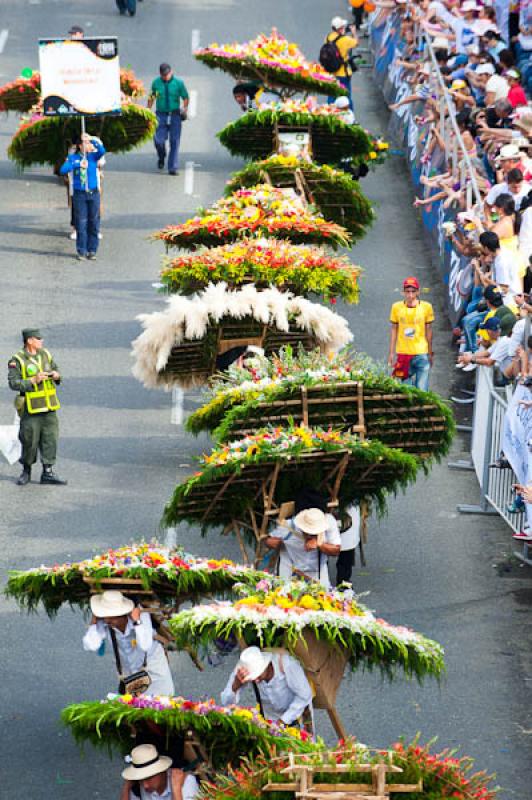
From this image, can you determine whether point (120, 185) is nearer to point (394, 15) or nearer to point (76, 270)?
point (76, 270)

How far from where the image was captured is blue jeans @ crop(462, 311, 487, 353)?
66.4 feet

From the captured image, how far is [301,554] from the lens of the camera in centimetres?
1441

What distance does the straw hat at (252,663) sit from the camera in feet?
37.4

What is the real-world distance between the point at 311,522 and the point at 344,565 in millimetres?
2149

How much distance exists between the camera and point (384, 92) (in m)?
35.4

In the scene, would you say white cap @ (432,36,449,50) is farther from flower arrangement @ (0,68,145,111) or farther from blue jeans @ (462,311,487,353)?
blue jeans @ (462,311,487,353)

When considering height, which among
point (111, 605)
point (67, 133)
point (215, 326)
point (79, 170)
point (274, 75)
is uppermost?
point (274, 75)

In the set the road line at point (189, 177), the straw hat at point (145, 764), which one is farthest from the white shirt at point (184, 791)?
the road line at point (189, 177)

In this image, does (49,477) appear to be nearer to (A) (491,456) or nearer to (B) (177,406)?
(B) (177,406)

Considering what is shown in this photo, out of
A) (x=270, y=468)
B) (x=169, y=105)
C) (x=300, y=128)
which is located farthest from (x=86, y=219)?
(x=270, y=468)

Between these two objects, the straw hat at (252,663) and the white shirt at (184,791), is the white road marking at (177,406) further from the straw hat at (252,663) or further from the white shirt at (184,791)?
the white shirt at (184,791)

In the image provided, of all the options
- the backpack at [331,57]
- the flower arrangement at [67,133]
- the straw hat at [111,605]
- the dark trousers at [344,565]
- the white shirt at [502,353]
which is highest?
the backpack at [331,57]

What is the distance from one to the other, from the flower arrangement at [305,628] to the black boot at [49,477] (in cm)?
762

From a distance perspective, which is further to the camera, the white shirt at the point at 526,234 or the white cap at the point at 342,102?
the white cap at the point at 342,102
